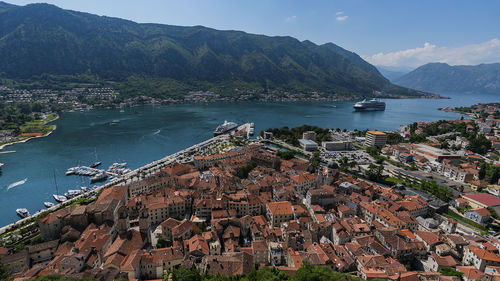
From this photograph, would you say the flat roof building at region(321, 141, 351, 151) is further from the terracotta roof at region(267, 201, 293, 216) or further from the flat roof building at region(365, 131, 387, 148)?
the terracotta roof at region(267, 201, 293, 216)

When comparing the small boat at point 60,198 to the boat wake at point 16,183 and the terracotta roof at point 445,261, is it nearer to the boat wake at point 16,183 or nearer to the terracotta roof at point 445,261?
the boat wake at point 16,183

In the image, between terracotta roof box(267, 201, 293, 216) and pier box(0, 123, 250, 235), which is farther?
pier box(0, 123, 250, 235)

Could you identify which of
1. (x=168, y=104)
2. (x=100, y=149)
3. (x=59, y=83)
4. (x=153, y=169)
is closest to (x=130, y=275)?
(x=153, y=169)

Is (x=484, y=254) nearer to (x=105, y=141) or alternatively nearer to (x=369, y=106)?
(x=105, y=141)

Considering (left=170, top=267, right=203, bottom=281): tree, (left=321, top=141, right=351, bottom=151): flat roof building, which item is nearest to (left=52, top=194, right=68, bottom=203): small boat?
(left=170, top=267, right=203, bottom=281): tree

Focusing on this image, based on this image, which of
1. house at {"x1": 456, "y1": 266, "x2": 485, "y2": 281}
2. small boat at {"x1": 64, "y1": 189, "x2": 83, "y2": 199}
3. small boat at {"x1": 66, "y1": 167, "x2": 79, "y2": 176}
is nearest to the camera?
house at {"x1": 456, "y1": 266, "x2": 485, "y2": 281}

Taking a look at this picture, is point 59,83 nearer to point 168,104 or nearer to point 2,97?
point 2,97

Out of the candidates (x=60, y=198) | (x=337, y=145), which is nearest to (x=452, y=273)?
(x=337, y=145)

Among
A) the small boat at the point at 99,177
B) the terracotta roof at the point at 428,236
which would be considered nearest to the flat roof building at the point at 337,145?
the terracotta roof at the point at 428,236
